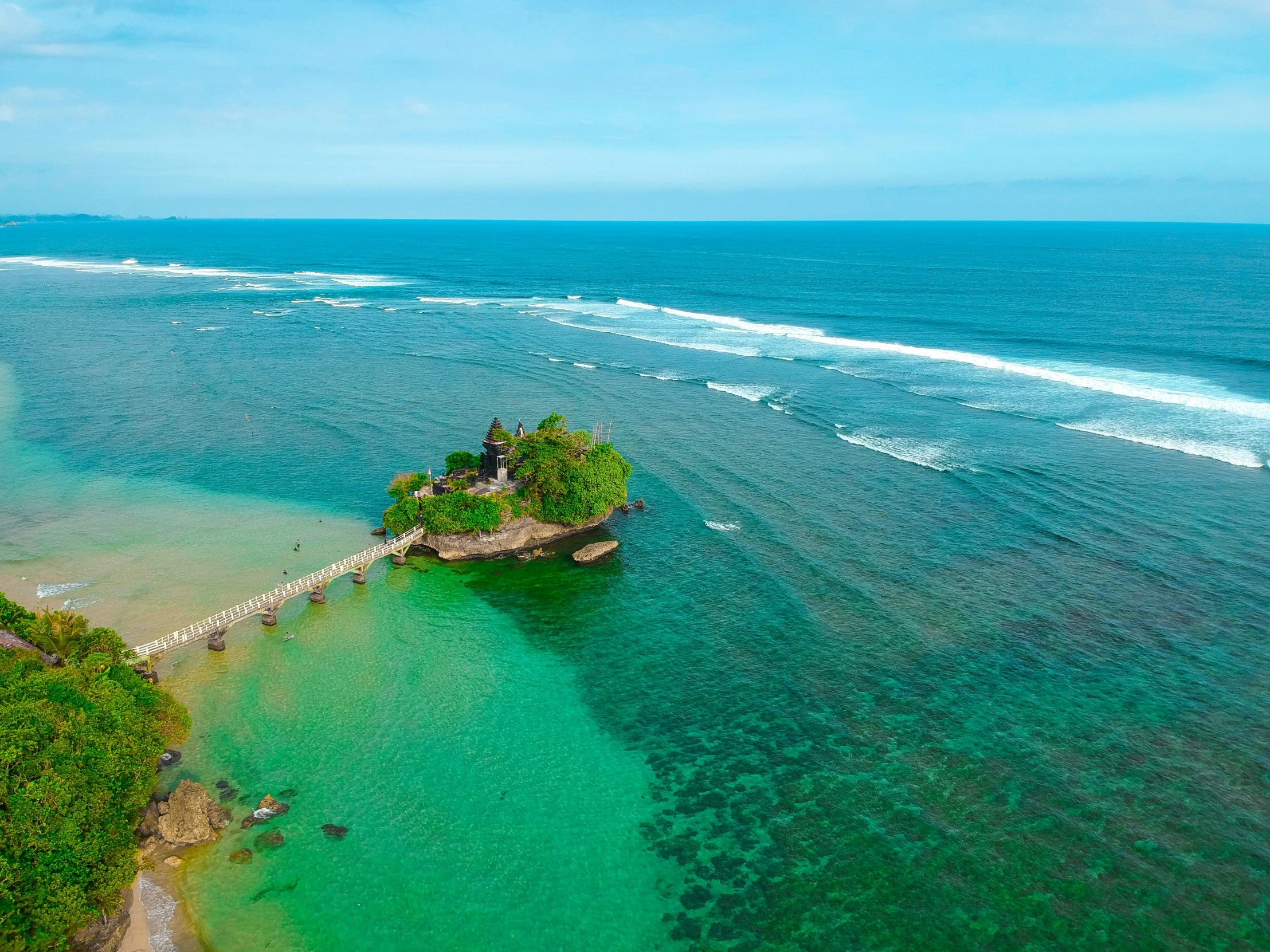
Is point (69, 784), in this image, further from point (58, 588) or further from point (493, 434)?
point (493, 434)

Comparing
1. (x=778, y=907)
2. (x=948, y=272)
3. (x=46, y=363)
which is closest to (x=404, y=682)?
(x=778, y=907)

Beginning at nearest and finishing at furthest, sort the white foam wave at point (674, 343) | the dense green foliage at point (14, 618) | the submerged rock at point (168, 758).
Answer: the submerged rock at point (168, 758) < the dense green foliage at point (14, 618) < the white foam wave at point (674, 343)

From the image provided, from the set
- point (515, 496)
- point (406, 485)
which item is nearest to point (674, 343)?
point (515, 496)

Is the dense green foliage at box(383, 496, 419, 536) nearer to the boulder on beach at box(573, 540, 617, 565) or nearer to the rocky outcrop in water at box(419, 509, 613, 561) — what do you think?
the rocky outcrop in water at box(419, 509, 613, 561)

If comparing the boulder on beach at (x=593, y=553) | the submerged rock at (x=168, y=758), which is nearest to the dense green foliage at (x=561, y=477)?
the boulder on beach at (x=593, y=553)

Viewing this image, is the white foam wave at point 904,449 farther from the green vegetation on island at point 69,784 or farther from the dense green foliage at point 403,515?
the green vegetation on island at point 69,784
